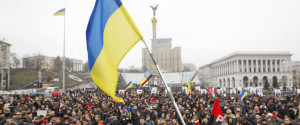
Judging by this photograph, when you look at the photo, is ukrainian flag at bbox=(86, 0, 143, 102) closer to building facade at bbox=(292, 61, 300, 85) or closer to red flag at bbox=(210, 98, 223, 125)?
red flag at bbox=(210, 98, 223, 125)

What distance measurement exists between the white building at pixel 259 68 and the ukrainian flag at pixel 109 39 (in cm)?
8468

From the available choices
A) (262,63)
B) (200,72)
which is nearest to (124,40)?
(262,63)

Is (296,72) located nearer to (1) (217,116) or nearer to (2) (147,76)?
(2) (147,76)

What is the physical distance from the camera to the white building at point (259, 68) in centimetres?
8214

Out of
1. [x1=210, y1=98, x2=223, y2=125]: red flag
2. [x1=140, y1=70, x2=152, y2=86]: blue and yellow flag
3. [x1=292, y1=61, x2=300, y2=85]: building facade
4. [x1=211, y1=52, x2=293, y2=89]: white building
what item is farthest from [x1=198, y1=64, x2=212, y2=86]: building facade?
[x1=210, y1=98, x2=223, y2=125]: red flag

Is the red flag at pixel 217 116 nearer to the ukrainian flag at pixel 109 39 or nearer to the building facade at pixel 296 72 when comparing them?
the ukrainian flag at pixel 109 39

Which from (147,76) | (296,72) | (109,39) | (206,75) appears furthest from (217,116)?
(206,75)

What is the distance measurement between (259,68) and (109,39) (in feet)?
307

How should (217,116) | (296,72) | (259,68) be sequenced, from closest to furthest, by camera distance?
(217,116), (259,68), (296,72)

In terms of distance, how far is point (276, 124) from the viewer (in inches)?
283

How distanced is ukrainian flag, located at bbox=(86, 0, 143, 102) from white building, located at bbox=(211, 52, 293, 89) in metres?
84.7

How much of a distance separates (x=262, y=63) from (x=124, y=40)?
303 ft

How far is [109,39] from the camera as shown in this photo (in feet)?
13.8

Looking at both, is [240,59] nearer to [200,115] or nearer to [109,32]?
[200,115]
